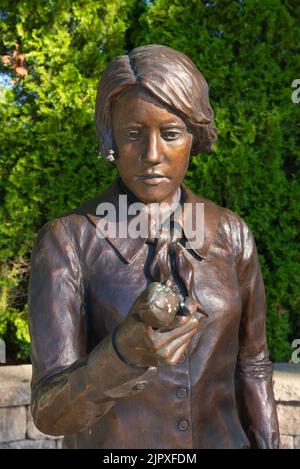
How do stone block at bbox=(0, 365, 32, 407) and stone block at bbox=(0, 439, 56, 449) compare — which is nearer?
stone block at bbox=(0, 365, 32, 407)

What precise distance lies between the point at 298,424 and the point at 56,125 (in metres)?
2.78

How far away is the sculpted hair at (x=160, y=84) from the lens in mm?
1521

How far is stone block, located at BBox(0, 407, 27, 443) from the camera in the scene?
146 inches

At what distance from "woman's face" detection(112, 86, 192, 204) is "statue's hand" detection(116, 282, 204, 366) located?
18.6 inches

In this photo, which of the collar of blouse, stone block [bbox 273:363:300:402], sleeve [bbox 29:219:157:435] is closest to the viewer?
sleeve [bbox 29:219:157:435]

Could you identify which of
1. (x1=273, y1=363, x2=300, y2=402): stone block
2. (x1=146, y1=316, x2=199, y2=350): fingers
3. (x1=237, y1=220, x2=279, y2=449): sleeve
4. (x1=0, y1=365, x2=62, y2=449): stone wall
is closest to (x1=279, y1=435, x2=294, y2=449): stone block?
(x1=273, y1=363, x2=300, y2=402): stone block

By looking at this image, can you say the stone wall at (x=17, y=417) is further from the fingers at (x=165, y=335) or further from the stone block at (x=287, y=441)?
the fingers at (x=165, y=335)

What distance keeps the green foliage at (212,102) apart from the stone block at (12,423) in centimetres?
90

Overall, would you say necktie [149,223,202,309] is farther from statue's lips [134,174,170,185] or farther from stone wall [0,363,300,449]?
stone wall [0,363,300,449]

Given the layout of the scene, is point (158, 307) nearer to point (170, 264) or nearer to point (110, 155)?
point (170, 264)

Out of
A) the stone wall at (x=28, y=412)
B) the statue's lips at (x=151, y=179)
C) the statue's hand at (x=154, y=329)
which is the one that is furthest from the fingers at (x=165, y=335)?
the stone wall at (x=28, y=412)

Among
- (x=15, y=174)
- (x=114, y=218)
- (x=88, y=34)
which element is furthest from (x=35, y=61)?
(x=114, y=218)
